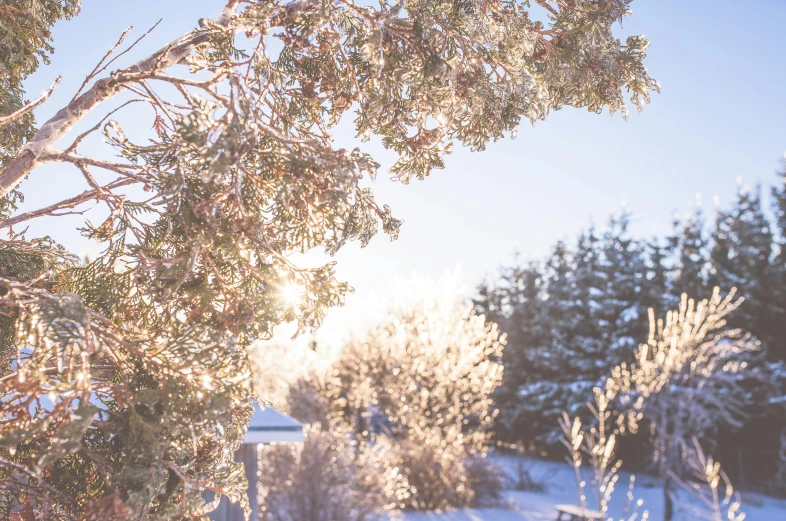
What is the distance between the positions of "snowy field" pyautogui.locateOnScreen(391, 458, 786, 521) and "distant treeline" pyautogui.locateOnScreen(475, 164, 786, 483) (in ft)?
3.82

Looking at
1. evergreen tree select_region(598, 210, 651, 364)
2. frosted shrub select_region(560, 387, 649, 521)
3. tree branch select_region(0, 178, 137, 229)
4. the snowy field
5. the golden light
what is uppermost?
evergreen tree select_region(598, 210, 651, 364)

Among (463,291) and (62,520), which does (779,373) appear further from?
(62,520)

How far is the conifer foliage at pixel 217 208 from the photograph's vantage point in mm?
1768

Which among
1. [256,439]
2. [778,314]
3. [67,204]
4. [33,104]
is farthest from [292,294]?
[778,314]

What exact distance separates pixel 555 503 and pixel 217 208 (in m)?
16.4

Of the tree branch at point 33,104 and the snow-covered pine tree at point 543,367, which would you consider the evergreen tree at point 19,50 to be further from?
the snow-covered pine tree at point 543,367

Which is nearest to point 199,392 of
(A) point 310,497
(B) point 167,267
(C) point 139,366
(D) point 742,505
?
(C) point 139,366

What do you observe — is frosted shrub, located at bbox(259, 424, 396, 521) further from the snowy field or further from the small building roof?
the small building roof

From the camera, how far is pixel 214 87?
205 centimetres

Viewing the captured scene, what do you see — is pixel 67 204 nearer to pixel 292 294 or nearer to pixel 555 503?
pixel 292 294

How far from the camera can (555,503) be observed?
1595cm

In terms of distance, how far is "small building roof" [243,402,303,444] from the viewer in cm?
689

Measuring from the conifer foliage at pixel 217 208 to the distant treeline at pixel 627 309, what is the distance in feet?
60.7

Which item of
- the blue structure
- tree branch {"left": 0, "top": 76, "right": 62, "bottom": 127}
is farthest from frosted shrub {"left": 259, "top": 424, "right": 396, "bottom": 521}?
tree branch {"left": 0, "top": 76, "right": 62, "bottom": 127}
